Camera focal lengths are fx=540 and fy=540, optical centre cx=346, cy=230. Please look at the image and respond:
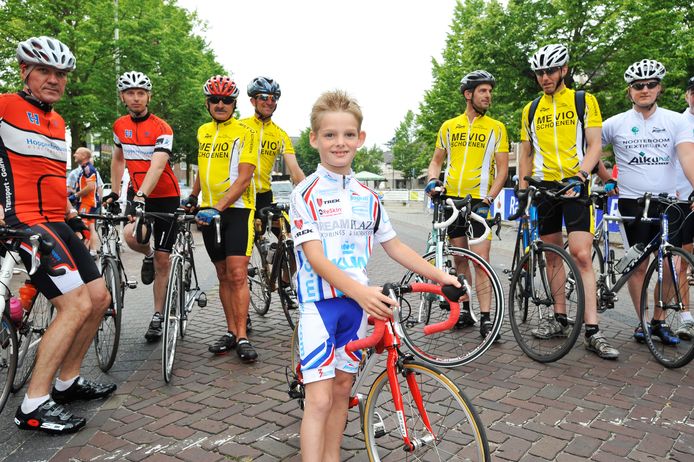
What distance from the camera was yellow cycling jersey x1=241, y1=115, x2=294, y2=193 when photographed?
232 inches

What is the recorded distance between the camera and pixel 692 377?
4148 mm

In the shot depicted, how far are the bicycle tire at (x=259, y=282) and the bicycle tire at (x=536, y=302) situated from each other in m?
2.62

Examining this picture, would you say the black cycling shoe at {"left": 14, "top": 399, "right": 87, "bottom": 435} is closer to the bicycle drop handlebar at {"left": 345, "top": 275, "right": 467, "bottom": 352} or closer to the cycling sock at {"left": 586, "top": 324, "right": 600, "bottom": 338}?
the bicycle drop handlebar at {"left": 345, "top": 275, "right": 467, "bottom": 352}

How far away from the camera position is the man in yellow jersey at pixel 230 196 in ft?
15.5

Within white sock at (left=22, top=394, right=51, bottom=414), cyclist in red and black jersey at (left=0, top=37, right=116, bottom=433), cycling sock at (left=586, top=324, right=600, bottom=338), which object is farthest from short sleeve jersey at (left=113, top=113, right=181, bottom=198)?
cycling sock at (left=586, top=324, right=600, bottom=338)

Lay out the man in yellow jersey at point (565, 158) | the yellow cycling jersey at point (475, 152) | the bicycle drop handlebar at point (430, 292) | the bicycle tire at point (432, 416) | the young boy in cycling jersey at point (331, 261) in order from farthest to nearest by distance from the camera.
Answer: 1. the yellow cycling jersey at point (475, 152)
2. the man in yellow jersey at point (565, 158)
3. the young boy in cycling jersey at point (331, 261)
4. the bicycle tire at point (432, 416)
5. the bicycle drop handlebar at point (430, 292)

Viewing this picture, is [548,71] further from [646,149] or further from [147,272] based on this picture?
[147,272]

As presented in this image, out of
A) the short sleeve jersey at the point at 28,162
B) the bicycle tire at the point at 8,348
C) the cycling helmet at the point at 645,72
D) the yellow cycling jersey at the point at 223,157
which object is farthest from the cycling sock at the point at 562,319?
the bicycle tire at the point at 8,348

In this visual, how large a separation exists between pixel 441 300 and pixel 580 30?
1909cm

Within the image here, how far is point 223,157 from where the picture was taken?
491cm

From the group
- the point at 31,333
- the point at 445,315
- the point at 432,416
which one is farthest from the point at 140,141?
the point at 432,416

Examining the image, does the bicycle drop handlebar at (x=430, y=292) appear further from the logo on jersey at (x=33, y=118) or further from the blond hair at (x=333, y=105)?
the logo on jersey at (x=33, y=118)

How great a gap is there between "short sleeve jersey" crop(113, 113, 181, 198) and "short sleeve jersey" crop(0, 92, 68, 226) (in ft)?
5.30

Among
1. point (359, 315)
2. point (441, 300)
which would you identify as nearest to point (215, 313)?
point (441, 300)
